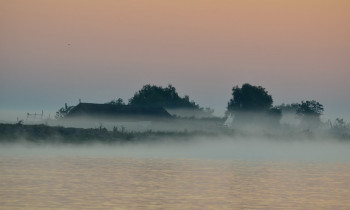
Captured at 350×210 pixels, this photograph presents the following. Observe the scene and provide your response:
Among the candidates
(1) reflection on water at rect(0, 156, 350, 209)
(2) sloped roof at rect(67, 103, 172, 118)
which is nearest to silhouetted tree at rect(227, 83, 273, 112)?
(2) sloped roof at rect(67, 103, 172, 118)

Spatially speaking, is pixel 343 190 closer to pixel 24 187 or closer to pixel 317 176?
pixel 317 176

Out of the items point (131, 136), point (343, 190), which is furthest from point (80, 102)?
point (343, 190)

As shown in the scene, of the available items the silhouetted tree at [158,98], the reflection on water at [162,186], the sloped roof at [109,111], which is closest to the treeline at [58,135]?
the reflection on water at [162,186]

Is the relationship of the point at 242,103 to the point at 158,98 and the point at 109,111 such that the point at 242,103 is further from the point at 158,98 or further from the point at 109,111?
the point at 109,111

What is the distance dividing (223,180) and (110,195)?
425 inches

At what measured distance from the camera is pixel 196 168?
54.0m

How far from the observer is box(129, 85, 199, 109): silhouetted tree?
548ft

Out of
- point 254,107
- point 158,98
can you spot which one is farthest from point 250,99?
point 158,98

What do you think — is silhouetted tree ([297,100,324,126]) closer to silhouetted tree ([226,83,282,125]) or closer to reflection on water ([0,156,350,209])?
silhouetted tree ([226,83,282,125])

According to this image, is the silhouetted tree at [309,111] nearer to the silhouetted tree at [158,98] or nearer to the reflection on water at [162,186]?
the silhouetted tree at [158,98]

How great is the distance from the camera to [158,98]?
169000 mm

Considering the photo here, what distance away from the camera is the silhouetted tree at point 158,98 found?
548 ft

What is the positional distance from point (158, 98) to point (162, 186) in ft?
425

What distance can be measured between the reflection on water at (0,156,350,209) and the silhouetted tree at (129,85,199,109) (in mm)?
109168
